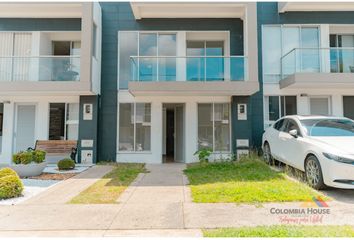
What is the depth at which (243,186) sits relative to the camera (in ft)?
23.1

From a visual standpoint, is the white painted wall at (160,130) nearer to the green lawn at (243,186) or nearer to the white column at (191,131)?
the white column at (191,131)

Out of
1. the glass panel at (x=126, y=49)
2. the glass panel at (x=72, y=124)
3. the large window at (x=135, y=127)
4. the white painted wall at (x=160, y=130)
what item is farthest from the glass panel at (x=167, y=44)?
the glass panel at (x=72, y=124)

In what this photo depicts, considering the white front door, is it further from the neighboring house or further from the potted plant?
the potted plant

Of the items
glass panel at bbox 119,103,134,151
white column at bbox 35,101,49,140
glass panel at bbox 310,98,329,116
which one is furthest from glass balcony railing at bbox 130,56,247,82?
white column at bbox 35,101,49,140

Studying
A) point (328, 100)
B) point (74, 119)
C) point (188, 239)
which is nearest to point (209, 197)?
point (188, 239)

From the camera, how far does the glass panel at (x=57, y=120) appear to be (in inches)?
482

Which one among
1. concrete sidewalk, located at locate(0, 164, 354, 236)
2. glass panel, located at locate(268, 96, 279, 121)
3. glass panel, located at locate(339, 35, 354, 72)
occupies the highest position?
glass panel, located at locate(339, 35, 354, 72)

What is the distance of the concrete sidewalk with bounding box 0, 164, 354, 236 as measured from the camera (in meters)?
4.47

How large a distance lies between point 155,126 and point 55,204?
6.71 meters

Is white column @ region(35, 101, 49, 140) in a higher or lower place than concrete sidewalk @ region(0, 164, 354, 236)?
higher

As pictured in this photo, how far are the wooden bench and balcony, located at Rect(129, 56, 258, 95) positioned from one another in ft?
12.6

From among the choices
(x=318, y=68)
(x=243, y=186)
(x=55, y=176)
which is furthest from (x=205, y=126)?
(x=55, y=176)

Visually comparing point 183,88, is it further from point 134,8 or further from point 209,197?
point 209,197

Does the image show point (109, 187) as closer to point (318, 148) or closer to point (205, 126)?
point (318, 148)
